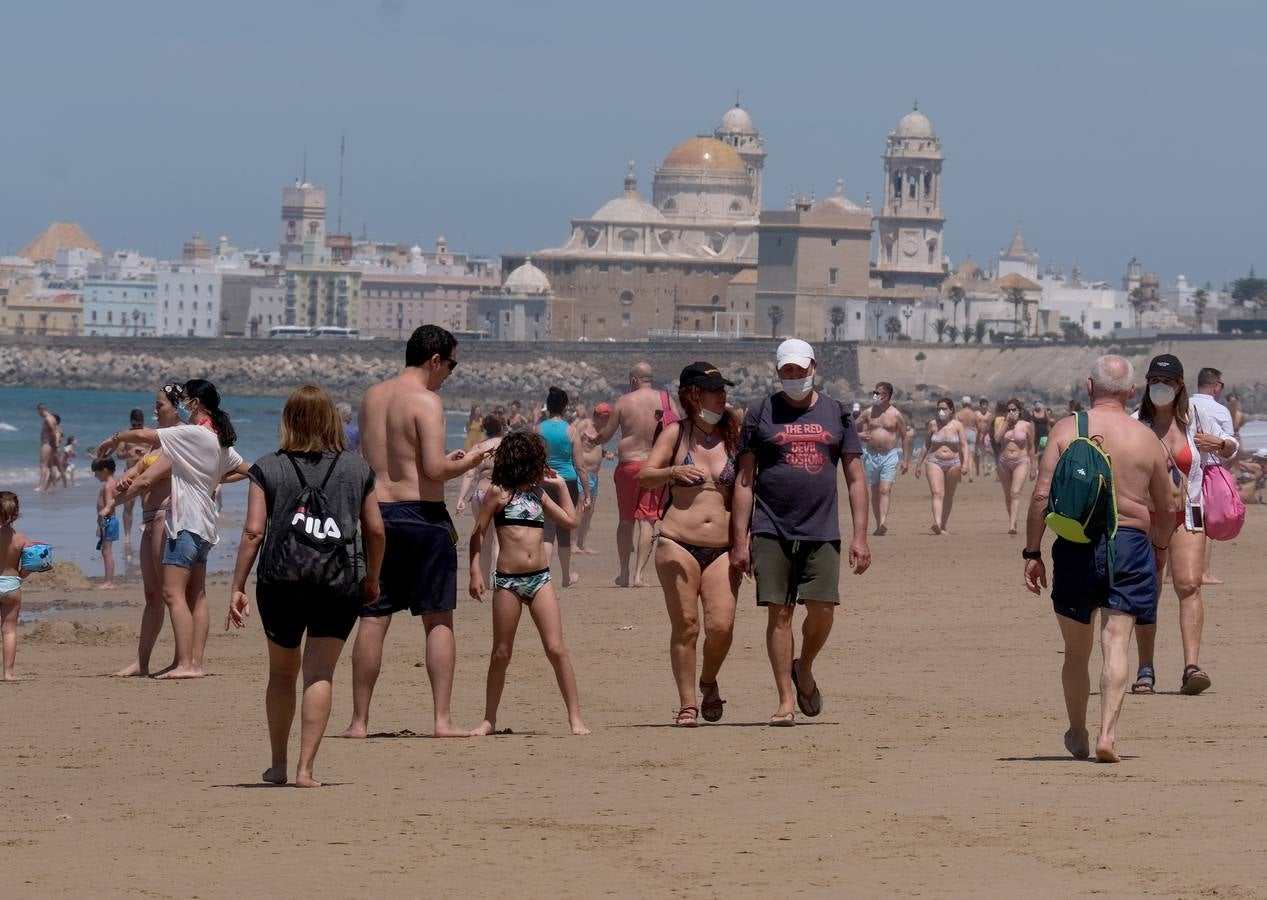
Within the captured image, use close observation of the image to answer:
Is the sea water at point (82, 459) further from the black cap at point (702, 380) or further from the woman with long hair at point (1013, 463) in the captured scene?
the black cap at point (702, 380)

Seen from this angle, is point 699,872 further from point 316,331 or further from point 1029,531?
point 316,331

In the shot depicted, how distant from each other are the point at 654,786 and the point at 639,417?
6740 mm

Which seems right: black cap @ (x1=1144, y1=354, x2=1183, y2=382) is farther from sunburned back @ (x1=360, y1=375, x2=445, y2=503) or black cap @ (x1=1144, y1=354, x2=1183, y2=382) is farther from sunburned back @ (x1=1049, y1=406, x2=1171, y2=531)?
sunburned back @ (x1=360, y1=375, x2=445, y2=503)

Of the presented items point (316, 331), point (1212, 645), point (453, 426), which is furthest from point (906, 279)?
point (1212, 645)

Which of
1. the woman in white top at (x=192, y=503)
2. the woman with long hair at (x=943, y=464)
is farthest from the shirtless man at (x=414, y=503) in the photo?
the woman with long hair at (x=943, y=464)

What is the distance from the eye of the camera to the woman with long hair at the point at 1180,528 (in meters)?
8.46

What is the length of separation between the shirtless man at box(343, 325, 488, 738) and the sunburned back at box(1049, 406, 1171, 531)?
6.67ft

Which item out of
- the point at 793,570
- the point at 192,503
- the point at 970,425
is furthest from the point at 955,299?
the point at 793,570

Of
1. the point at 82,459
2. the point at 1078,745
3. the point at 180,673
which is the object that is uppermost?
the point at 1078,745

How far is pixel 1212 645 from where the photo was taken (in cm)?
1031

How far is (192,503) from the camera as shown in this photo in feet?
30.6

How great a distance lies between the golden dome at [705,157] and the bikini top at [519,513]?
431 feet

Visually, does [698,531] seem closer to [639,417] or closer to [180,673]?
[180,673]

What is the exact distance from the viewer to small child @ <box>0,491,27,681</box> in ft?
31.5
